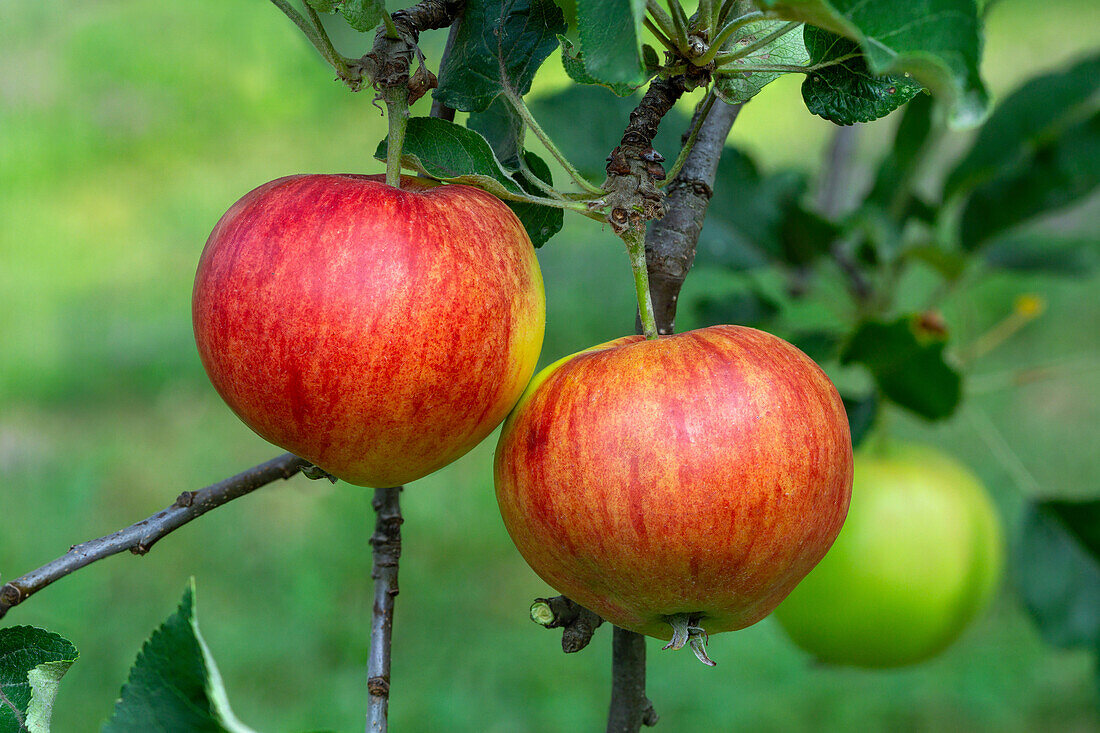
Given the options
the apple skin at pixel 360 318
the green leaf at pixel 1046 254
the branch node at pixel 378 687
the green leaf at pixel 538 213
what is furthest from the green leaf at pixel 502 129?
the green leaf at pixel 1046 254

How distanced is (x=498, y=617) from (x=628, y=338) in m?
1.42

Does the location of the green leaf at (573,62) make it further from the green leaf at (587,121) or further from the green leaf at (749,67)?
the green leaf at (587,121)

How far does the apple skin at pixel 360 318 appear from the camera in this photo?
1.60ft

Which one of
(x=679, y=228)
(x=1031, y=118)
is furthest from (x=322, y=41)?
(x=1031, y=118)

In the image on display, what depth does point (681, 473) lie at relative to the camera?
48 cm

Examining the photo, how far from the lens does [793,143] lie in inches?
115

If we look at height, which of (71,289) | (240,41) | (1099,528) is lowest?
(1099,528)

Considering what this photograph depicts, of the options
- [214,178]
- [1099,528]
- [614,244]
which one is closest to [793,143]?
[614,244]

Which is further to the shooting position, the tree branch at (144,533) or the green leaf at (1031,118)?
the green leaf at (1031,118)

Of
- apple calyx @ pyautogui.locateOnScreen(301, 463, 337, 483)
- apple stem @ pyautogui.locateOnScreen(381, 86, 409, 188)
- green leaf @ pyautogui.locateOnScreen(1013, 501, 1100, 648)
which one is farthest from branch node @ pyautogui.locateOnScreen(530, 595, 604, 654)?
green leaf @ pyautogui.locateOnScreen(1013, 501, 1100, 648)

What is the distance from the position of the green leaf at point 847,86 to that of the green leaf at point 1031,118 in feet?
2.45

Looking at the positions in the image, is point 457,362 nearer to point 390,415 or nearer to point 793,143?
point 390,415

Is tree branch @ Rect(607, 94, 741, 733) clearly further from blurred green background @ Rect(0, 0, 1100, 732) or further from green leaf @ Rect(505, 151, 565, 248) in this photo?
blurred green background @ Rect(0, 0, 1100, 732)

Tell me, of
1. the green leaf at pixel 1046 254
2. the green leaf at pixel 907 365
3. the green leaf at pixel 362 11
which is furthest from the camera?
the green leaf at pixel 1046 254
